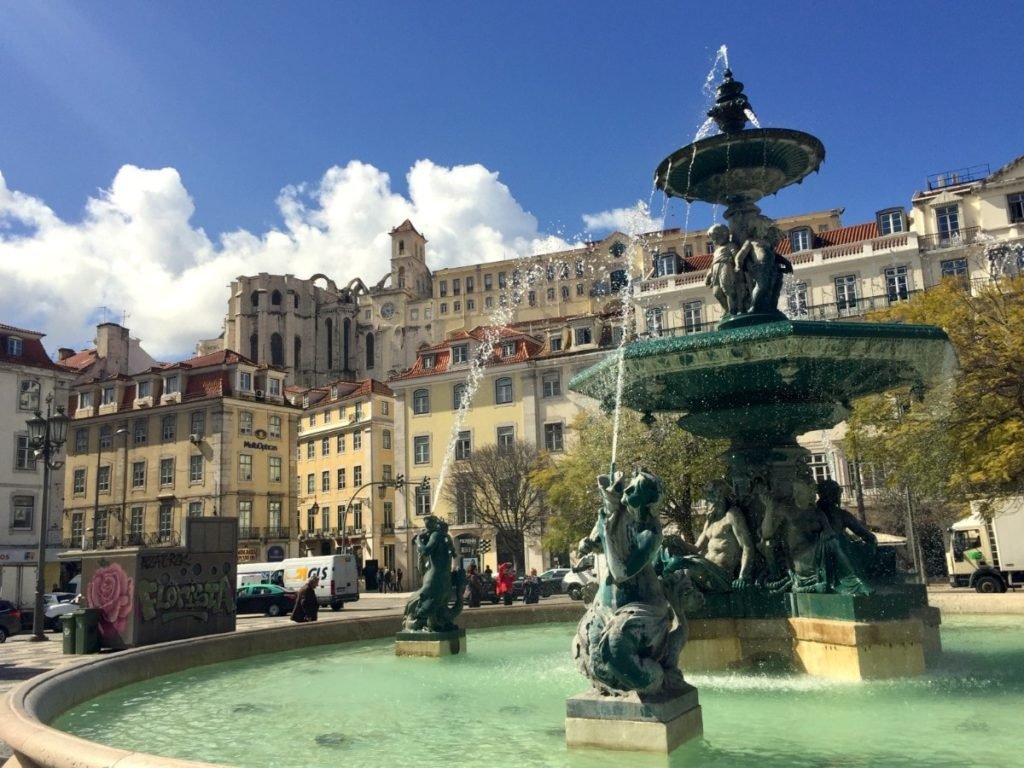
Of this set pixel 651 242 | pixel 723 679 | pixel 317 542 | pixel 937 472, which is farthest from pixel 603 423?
pixel 651 242

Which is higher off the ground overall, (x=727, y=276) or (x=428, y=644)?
(x=727, y=276)

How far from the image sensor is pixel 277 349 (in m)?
123

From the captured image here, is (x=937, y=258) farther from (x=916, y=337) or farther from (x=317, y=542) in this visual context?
(x=317, y=542)

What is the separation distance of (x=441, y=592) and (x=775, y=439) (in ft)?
14.5

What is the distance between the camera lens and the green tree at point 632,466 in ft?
94.7

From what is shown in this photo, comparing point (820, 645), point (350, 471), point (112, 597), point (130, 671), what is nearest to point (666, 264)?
point (350, 471)

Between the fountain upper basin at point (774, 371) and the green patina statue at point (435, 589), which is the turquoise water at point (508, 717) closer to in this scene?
the green patina statue at point (435, 589)

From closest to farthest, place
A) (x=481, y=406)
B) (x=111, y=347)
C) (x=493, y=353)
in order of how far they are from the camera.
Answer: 1. (x=481, y=406)
2. (x=493, y=353)
3. (x=111, y=347)

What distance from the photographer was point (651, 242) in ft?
302

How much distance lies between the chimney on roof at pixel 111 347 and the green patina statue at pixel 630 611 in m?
70.5

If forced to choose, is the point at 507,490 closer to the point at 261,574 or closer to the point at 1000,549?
the point at 261,574

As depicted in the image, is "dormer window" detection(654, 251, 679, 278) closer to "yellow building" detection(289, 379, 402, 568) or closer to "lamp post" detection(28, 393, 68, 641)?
"yellow building" detection(289, 379, 402, 568)

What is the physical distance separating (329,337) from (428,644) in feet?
388

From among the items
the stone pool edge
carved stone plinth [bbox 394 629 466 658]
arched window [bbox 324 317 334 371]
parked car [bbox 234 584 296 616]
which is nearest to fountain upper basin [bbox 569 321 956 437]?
carved stone plinth [bbox 394 629 466 658]
